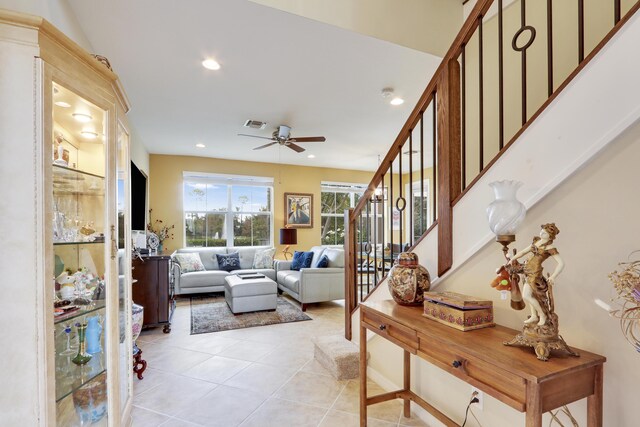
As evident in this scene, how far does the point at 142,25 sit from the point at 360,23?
162cm

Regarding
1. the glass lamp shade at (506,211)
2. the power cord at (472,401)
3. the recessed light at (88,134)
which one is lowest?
the power cord at (472,401)

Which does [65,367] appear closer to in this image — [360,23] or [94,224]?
[94,224]

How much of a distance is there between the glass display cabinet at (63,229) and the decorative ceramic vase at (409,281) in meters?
1.52

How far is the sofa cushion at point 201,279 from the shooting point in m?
5.22

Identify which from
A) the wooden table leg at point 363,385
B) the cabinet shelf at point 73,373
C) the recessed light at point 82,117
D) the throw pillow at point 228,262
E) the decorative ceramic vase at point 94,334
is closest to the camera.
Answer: the cabinet shelf at point 73,373

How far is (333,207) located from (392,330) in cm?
637

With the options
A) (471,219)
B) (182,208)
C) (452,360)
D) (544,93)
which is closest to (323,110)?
(544,93)

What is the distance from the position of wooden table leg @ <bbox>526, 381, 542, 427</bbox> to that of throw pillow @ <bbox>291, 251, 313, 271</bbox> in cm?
450

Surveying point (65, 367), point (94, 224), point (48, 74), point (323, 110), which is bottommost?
point (65, 367)

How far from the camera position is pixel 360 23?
7.57ft

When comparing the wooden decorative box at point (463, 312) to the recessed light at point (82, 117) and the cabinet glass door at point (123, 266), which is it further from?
the recessed light at point (82, 117)

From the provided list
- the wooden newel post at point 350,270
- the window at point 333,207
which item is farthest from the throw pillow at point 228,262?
the wooden newel post at point 350,270

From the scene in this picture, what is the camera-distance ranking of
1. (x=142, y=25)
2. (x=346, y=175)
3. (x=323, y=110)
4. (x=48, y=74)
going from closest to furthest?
(x=48, y=74), (x=142, y=25), (x=323, y=110), (x=346, y=175)

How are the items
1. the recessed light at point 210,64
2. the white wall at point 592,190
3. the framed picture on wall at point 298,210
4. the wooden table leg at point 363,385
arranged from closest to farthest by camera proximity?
the white wall at point 592,190 < the wooden table leg at point 363,385 < the recessed light at point 210,64 < the framed picture on wall at point 298,210
